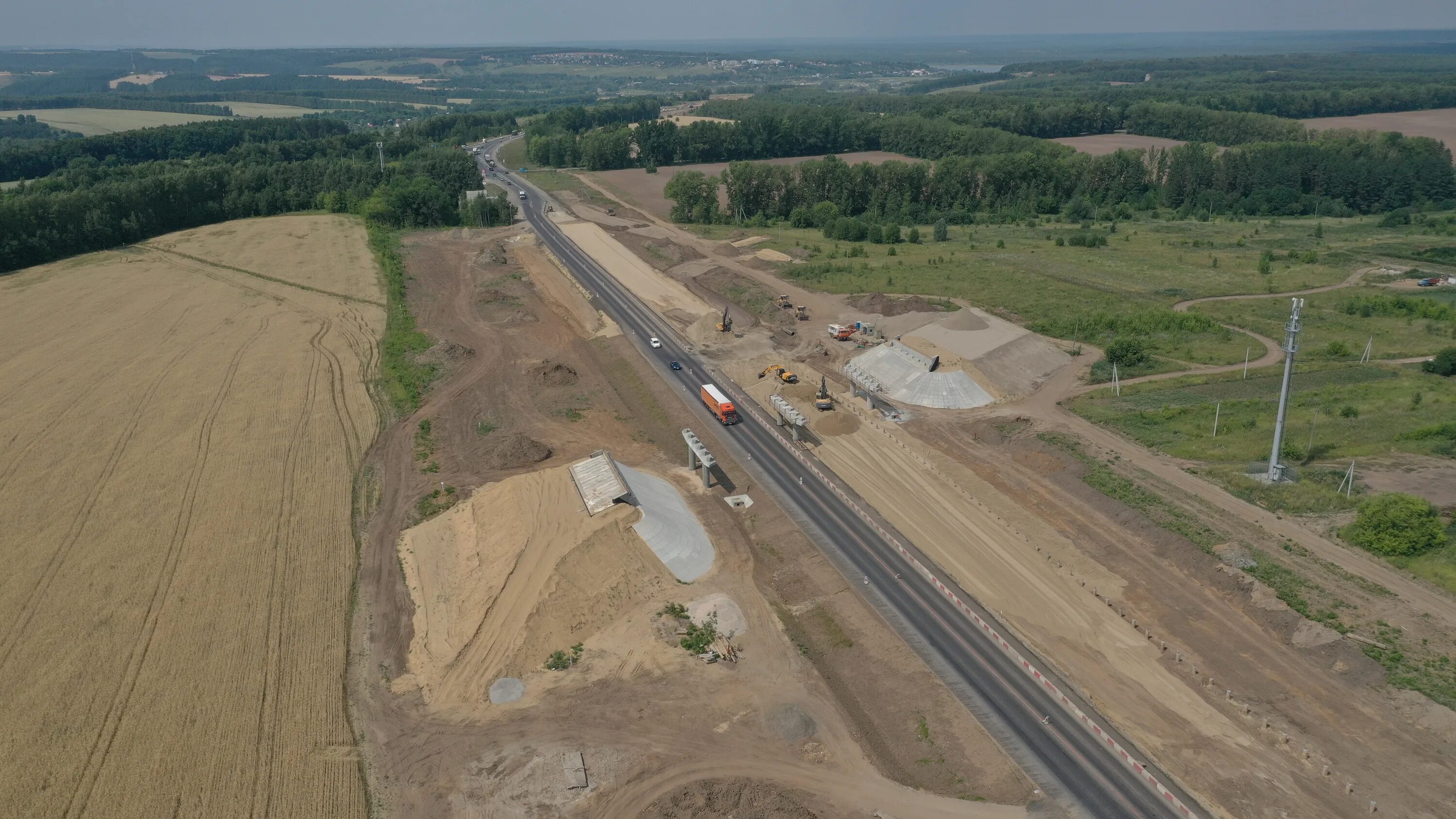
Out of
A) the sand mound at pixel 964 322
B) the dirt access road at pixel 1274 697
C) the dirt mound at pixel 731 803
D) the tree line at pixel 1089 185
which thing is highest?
the tree line at pixel 1089 185

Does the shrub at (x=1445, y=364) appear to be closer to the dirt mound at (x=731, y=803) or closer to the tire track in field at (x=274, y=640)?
the dirt mound at (x=731, y=803)

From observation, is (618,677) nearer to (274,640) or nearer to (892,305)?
(274,640)

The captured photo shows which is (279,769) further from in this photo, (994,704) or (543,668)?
(994,704)

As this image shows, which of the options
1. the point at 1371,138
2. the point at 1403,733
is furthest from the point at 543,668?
the point at 1371,138

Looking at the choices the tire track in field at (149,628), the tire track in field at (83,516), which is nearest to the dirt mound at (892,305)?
the tire track in field at (149,628)

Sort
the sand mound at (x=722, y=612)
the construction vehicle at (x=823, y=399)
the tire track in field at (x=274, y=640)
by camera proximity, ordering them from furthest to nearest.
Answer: the construction vehicle at (x=823, y=399)
the sand mound at (x=722, y=612)
the tire track in field at (x=274, y=640)

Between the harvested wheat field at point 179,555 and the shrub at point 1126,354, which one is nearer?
the harvested wheat field at point 179,555

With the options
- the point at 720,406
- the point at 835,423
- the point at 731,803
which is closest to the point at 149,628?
the point at 731,803

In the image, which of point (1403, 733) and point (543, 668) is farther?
point (543, 668)
